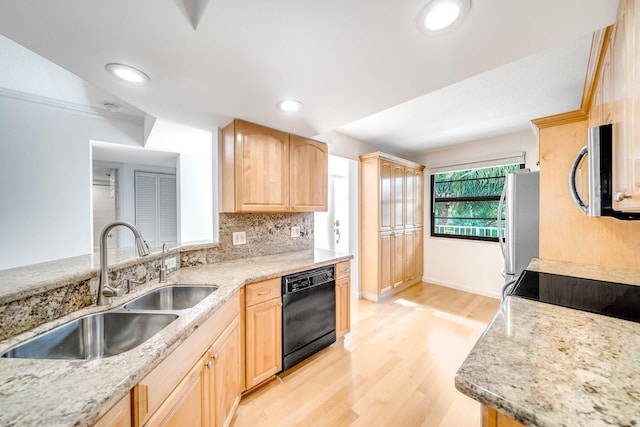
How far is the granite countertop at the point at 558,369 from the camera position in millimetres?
460

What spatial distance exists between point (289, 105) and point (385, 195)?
2186mm

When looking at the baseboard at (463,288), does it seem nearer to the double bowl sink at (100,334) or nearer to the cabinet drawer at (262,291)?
the cabinet drawer at (262,291)

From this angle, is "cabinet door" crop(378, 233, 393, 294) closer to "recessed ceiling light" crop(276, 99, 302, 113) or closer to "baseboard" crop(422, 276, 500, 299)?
"baseboard" crop(422, 276, 500, 299)

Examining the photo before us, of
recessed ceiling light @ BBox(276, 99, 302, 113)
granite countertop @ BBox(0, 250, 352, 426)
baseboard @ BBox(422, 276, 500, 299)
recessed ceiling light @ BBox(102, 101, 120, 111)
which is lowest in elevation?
baseboard @ BBox(422, 276, 500, 299)

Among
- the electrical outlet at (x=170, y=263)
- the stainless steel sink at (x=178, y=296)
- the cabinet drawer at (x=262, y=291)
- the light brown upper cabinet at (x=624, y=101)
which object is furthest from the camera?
the electrical outlet at (x=170, y=263)

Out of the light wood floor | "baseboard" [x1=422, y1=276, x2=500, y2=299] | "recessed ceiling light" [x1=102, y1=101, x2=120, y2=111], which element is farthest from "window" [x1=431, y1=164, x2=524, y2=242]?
"recessed ceiling light" [x1=102, y1=101, x2=120, y2=111]

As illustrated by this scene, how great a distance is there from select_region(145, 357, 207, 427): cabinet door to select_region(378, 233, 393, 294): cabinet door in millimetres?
2680

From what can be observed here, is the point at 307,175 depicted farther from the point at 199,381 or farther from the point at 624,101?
the point at 624,101

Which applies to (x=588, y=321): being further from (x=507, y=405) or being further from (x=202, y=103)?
(x=202, y=103)

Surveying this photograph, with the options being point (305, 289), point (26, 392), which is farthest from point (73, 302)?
point (305, 289)

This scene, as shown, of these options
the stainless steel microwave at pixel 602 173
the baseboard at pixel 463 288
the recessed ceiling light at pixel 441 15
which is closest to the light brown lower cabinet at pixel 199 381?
the recessed ceiling light at pixel 441 15

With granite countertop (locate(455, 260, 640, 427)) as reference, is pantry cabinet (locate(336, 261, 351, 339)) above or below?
below

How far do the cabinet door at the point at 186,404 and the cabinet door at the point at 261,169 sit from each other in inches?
48.2

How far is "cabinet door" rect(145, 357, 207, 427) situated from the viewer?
0.84m
